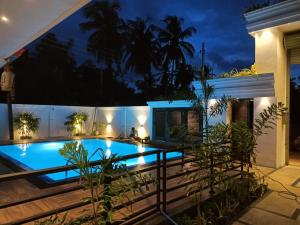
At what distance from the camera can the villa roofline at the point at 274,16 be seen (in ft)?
20.0

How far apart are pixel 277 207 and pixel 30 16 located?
491 cm

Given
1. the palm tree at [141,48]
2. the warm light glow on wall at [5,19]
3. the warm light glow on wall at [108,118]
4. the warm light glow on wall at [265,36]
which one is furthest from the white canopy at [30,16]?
the palm tree at [141,48]

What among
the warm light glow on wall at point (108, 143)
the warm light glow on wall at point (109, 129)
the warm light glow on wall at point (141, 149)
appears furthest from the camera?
the warm light glow on wall at point (109, 129)

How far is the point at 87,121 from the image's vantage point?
47.2ft

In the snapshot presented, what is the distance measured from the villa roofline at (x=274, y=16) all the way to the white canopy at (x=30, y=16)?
19.2 feet

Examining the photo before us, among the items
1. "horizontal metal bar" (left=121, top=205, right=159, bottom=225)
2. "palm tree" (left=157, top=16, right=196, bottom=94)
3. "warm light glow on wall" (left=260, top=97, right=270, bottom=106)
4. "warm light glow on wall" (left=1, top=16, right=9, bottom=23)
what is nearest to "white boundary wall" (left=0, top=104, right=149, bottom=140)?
"warm light glow on wall" (left=260, top=97, right=270, bottom=106)

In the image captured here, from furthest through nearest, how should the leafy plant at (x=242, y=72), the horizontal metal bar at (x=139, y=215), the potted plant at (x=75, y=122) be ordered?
1. the potted plant at (x=75, y=122)
2. the leafy plant at (x=242, y=72)
3. the horizontal metal bar at (x=139, y=215)

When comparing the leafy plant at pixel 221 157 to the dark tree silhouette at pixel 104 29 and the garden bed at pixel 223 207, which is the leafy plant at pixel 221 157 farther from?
the dark tree silhouette at pixel 104 29

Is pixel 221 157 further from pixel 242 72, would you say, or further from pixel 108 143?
pixel 108 143

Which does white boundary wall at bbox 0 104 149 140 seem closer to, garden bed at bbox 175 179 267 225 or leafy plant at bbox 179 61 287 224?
garden bed at bbox 175 179 267 225

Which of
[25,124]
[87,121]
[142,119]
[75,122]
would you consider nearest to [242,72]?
[142,119]

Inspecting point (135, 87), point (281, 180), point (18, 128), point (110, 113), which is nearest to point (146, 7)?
point (135, 87)

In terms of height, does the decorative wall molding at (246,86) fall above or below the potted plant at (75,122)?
above

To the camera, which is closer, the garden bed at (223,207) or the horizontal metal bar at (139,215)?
the horizontal metal bar at (139,215)
